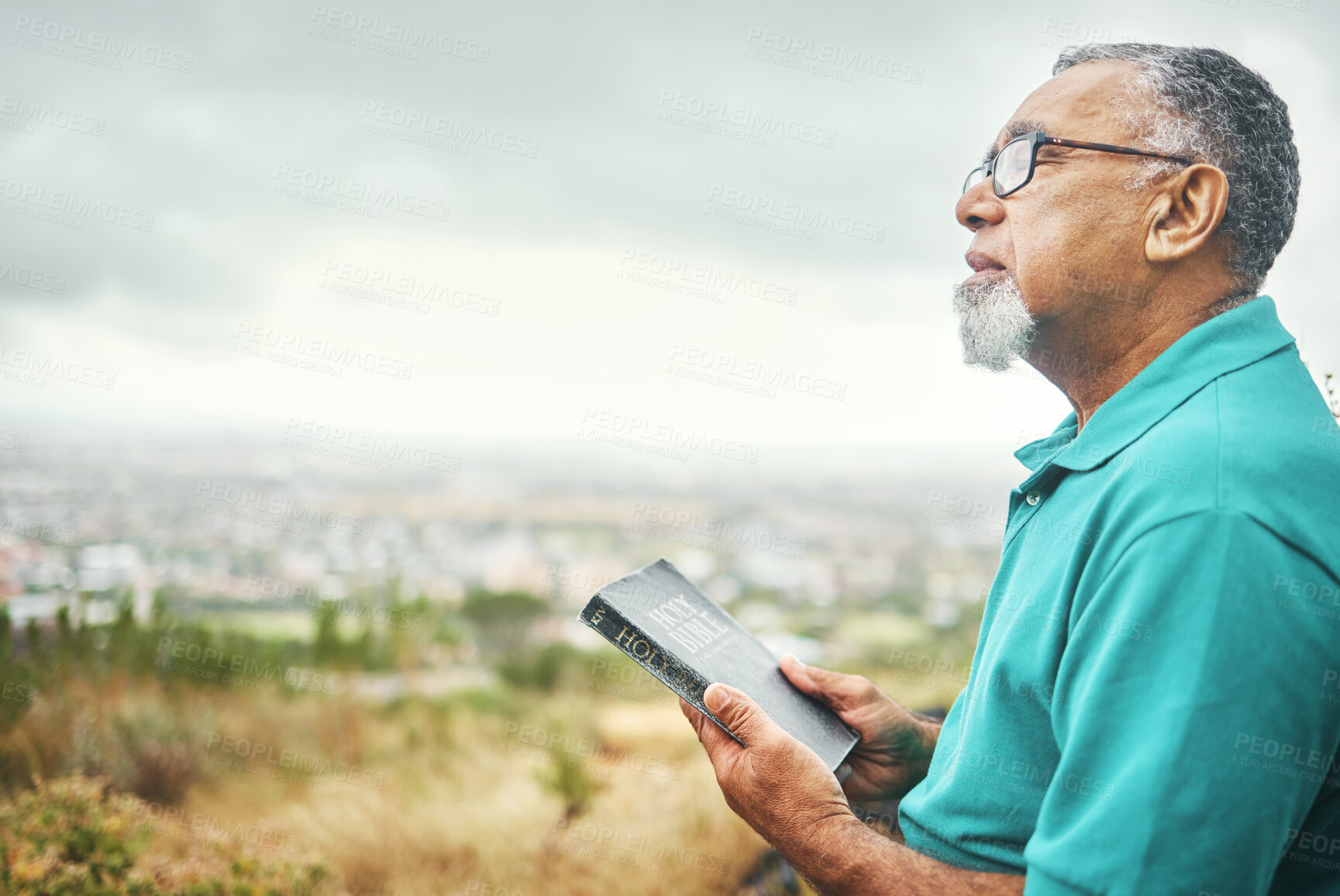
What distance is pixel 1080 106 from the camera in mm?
1355

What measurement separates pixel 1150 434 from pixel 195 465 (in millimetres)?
6468

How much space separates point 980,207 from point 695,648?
3.36 feet

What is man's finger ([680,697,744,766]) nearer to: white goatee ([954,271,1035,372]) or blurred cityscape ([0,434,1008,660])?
white goatee ([954,271,1035,372])

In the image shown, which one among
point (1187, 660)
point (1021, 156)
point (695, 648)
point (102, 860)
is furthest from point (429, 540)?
point (1187, 660)

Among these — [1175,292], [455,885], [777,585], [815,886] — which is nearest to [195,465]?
[455,885]

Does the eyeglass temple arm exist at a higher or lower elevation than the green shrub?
higher

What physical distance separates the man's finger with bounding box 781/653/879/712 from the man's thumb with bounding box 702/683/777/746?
43cm

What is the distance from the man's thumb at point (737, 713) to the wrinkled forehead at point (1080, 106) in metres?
1.16

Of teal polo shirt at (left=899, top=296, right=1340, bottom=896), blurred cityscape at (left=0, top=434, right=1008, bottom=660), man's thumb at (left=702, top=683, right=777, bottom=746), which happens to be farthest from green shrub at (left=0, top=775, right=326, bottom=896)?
teal polo shirt at (left=899, top=296, right=1340, bottom=896)

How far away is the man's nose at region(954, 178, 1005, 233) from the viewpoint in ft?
4.79

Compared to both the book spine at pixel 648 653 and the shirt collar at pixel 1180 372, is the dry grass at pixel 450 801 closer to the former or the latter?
the book spine at pixel 648 653

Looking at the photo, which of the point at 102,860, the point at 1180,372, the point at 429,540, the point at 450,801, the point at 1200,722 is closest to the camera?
the point at 1200,722

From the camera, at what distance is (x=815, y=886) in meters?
1.29

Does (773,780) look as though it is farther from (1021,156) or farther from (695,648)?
(1021,156)
